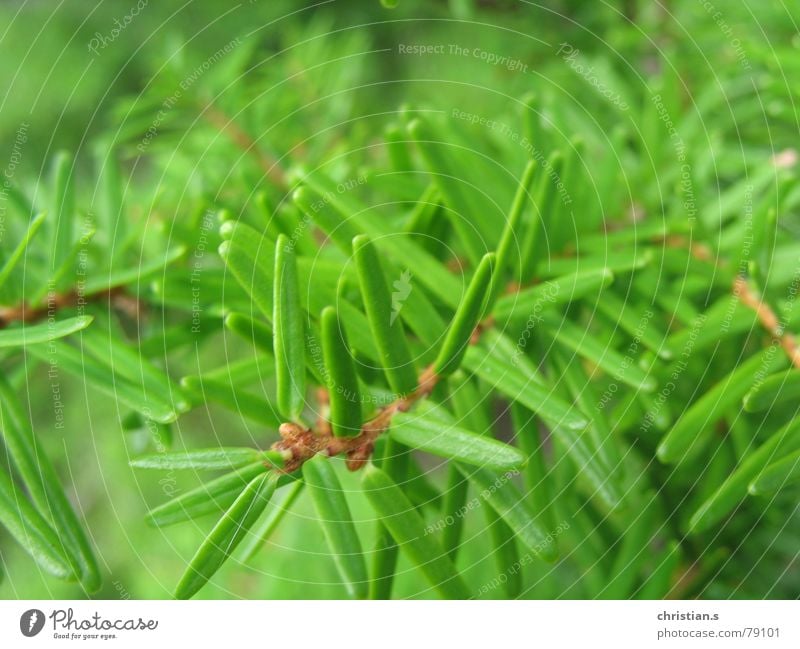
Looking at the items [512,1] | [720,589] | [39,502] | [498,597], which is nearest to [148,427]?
[39,502]

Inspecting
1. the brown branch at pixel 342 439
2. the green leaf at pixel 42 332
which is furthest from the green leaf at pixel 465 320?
the green leaf at pixel 42 332

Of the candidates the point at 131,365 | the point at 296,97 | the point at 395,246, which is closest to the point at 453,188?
the point at 395,246

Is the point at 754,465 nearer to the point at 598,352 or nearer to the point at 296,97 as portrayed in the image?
the point at 598,352

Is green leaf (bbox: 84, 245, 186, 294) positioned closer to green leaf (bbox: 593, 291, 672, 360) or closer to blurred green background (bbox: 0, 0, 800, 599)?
blurred green background (bbox: 0, 0, 800, 599)

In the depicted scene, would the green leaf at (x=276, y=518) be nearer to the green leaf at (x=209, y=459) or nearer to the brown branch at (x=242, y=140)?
the green leaf at (x=209, y=459)
